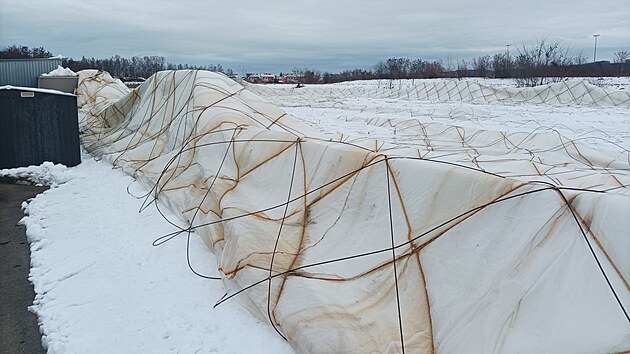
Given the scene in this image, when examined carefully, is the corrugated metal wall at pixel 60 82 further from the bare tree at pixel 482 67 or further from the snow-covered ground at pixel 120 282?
the bare tree at pixel 482 67

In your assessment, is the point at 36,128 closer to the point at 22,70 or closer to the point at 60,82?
the point at 60,82

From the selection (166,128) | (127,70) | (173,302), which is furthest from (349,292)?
(127,70)

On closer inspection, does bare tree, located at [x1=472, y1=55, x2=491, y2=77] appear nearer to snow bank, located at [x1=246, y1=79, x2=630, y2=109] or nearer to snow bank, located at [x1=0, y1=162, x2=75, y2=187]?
snow bank, located at [x1=246, y1=79, x2=630, y2=109]

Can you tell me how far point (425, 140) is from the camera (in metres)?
9.10

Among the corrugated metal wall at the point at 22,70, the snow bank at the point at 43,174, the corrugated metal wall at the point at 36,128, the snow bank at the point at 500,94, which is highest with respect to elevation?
the corrugated metal wall at the point at 22,70

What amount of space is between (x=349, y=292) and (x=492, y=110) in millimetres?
15544

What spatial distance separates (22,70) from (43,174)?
388 inches

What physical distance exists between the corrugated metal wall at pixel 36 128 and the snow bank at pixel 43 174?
9.1 inches

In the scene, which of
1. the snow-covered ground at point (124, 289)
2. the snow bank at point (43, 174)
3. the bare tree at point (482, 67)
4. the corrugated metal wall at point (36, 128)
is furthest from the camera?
the bare tree at point (482, 67)

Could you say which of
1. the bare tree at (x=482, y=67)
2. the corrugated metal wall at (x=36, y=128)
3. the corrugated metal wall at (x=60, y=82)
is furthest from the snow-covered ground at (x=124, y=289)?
the bare tree at (x=482, y=67)

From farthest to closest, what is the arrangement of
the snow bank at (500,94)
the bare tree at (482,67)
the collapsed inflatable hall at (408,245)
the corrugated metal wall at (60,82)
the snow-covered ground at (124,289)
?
the bare tree at (482,67)
the snow bank at (500,94)
the corrugated metal wall at (60,82)
the snow-covered ground at (124,289)
the collapsed inflatable hall at (408,245)

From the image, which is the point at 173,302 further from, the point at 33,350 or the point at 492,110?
the point at 492,110

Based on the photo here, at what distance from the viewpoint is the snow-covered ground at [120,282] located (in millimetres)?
2982

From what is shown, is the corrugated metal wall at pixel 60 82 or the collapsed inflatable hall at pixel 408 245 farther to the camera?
the corrugated metal wall at pixel 60 82
